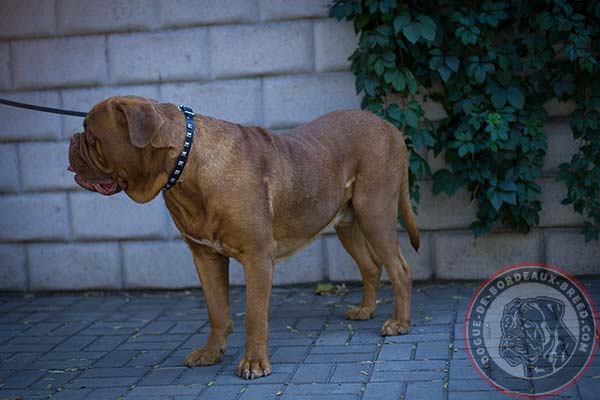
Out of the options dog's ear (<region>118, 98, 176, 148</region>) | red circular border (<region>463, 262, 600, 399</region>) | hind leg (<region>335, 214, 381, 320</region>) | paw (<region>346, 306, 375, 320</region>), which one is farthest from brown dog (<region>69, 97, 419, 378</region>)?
red circular border (<region>463, 262, 600, 399</region>)

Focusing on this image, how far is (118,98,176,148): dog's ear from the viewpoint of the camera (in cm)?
421

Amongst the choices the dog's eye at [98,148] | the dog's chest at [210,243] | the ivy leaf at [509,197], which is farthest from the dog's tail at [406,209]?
A: the dog's eye at [98,148]

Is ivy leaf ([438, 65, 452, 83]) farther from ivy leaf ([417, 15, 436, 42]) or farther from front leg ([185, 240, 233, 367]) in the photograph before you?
front leg ([185, 240, 233, 367])

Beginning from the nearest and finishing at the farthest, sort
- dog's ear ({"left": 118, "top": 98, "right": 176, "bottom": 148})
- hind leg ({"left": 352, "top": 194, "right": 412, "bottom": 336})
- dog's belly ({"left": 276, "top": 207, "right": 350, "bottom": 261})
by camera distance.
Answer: dog's ear ({"left": 118, "top": 98, "right": 176, "bottom": 148})
dog's belly ({"left": 276, "top": 207, "right": 350, "bottom": 261})
hind leg ({"left": 352, "top": 194, "right": 412, "bottom": 336})

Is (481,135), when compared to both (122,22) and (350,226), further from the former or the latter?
(122,22)

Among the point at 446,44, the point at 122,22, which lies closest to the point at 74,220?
the point at 122,22

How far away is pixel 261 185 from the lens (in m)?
4.61

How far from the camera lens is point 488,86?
6.23 meters

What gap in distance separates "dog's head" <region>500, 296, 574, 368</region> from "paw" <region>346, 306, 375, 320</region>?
0.94m

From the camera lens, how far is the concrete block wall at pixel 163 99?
6.59 m

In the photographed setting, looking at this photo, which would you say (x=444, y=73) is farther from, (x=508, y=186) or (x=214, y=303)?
(x=214, y=303)

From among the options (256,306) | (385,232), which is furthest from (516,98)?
(256,306)

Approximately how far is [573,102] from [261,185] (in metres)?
3.09

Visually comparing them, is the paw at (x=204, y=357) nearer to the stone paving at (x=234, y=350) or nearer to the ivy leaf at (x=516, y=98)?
the stone paving at (x=234, y=350)
